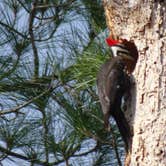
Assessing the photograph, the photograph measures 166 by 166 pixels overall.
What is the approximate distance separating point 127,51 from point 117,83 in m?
0.10

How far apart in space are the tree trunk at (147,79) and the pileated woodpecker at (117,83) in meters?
0.03

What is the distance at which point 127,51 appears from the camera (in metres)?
1.52

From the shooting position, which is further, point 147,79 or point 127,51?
point 127,51

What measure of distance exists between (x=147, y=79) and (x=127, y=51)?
0.14 metres

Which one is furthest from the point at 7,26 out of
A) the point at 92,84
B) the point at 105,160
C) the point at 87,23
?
the point at 105,160

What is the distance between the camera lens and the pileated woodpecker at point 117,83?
1.45 metres

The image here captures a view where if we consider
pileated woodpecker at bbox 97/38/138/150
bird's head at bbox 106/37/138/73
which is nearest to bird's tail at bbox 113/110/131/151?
pileated woodpecker at bbox 97/38/138/150

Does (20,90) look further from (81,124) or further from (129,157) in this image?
(129,157)

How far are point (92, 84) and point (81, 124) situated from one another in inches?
5.2

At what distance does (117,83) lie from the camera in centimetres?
147

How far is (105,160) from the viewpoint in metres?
1.80

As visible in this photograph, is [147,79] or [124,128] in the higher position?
[147,79]

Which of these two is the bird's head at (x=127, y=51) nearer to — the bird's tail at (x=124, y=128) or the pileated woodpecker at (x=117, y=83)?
the pileated woodpecker at (x=117, y=83)

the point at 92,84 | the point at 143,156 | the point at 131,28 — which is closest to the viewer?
the point at 143,156
